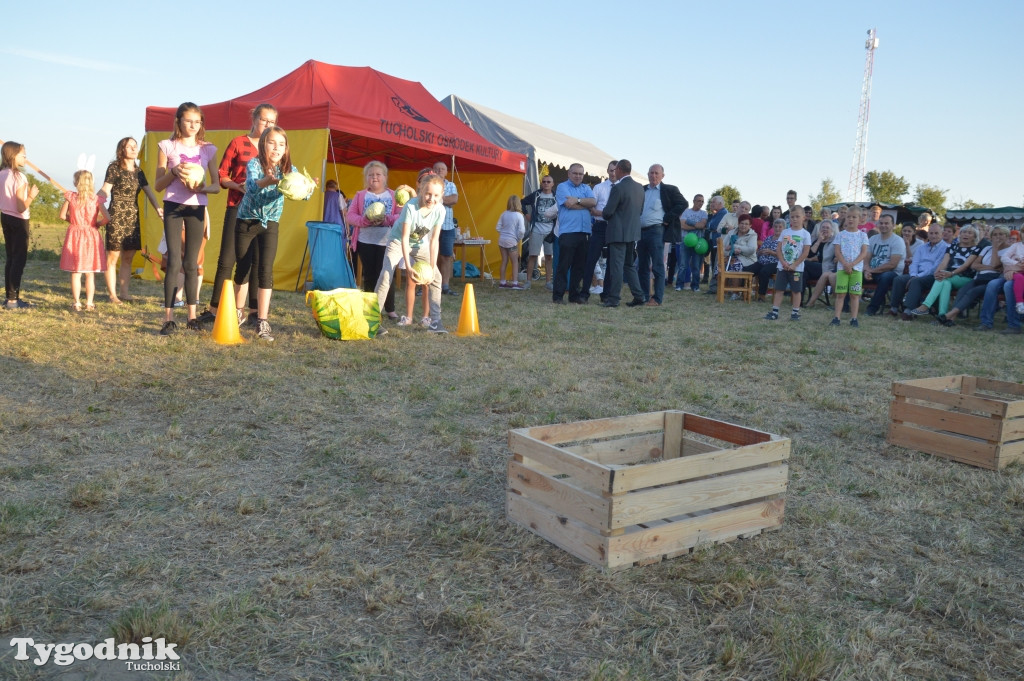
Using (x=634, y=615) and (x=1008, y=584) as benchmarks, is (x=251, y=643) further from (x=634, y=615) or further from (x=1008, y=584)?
(x=1008, y=584)

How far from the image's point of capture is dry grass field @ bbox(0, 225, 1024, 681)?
216cm

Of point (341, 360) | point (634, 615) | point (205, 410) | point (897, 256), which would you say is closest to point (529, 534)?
point (634, 615)

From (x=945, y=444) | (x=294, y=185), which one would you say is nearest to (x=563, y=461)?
(x=945, y=444)

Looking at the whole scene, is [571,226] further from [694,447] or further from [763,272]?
[694,447]

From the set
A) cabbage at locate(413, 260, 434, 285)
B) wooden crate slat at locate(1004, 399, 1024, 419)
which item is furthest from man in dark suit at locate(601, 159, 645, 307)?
wooden crate slat at locate(1004, 399, 1024, 419)

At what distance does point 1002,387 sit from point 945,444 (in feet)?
3.38

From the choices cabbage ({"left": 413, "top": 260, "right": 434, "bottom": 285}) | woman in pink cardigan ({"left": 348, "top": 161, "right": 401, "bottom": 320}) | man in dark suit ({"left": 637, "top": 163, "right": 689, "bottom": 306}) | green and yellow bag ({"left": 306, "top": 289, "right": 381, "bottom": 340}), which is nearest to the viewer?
green and yellow bag ({"left": 306, "top": 289, "right": 381, "bottom": 340})

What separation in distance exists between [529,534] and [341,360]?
336 cm

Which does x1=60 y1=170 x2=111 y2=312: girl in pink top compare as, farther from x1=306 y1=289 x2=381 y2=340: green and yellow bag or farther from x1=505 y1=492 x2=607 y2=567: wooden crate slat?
x1=505 y1=492 x2=607 y2=567: wooden crate slat

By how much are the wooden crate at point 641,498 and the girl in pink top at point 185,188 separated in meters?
4.29

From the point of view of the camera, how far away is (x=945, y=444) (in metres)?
4.23

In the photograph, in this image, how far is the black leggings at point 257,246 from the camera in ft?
21.0

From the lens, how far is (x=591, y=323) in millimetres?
8875

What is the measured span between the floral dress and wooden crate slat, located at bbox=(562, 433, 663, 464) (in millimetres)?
6716
